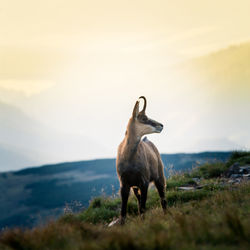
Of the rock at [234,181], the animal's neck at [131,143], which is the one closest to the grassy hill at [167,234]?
the animal's neck at [131,143]

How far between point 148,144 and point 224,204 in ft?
10.5

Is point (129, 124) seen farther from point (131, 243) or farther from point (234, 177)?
point (234, 177)

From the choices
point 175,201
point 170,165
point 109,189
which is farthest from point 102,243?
point 170,165

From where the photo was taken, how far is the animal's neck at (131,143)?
973 centimetres

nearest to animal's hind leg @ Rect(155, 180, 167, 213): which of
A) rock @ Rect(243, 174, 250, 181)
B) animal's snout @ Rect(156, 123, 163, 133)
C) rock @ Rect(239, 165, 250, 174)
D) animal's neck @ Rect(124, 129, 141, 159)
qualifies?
animal's snout @ Rect(156, 123, 163, 133)

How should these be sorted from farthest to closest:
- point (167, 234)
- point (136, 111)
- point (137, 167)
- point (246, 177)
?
point (246, 177)
point (136, 111)
point (137, 167)
point (167, 234)

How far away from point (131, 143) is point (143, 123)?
64cm

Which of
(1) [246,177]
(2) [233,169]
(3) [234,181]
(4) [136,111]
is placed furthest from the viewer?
(2) [233,169]

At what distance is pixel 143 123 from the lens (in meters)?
10.1

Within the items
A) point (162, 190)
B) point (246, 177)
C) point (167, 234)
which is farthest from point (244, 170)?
point (167, 234)

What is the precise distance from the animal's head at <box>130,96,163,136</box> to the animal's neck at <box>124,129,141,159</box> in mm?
133

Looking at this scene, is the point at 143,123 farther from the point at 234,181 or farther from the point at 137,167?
the point at 234,181

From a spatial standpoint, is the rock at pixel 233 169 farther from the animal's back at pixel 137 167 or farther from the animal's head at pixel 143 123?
the animal's head at pixel 143 123

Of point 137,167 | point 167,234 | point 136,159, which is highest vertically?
point 136,159
